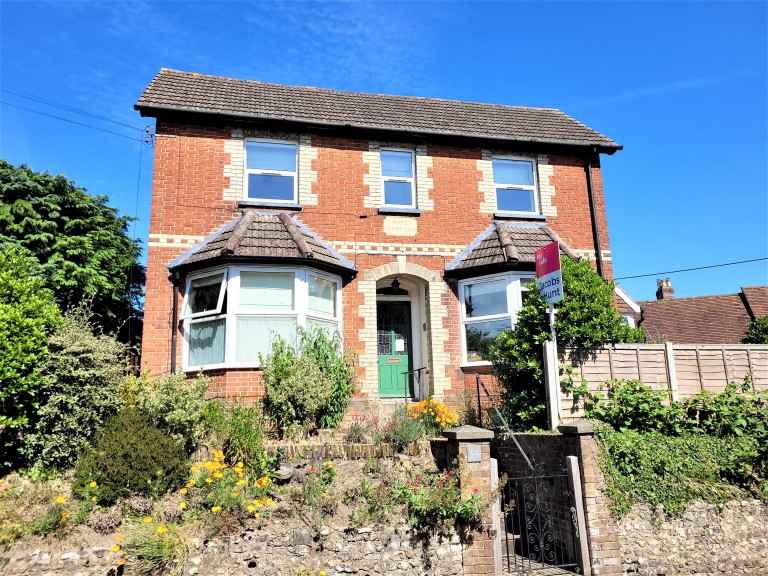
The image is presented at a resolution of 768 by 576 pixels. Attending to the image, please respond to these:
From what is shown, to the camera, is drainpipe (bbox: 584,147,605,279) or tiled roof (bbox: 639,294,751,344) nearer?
drainpipe (bbox: 584,147,605,279)

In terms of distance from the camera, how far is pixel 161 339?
1130cm

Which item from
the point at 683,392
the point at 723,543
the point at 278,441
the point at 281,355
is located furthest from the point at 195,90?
the point at 723,543

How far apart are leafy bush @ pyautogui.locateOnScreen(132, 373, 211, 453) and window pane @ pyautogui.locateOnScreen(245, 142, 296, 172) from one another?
19.6 ft

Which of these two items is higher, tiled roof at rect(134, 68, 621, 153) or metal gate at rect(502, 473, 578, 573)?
tiled roof at rect(134, 68, 621, 153)

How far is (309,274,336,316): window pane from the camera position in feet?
38.0

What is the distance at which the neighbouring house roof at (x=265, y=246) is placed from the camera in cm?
1101

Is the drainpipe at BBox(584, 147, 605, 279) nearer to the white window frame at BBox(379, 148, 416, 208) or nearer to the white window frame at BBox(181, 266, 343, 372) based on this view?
the white window frame at BBox(379, 148, 416, 208)

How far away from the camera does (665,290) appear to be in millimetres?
29125

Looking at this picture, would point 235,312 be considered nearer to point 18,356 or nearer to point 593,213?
point 18,356

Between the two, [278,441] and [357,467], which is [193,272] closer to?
[278,441]

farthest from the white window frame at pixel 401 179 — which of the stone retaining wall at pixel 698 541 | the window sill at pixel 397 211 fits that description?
the stone retaining wall at pixel 698 541

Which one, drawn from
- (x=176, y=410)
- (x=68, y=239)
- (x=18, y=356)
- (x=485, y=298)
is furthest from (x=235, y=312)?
(x=68, y=239)

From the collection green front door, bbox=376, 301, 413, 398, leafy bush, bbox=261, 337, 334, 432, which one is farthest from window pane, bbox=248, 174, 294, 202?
leafy bush, bbox=261, 337, 334, 432

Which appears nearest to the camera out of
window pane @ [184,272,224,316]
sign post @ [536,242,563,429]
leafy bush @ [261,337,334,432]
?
sign post @ [536,242,563,429]
